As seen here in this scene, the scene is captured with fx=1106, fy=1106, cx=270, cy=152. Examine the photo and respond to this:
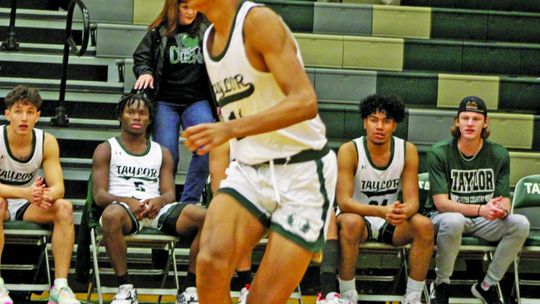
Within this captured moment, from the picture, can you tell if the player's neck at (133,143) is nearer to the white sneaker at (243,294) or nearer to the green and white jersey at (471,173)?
the white sneaker at (243,294)

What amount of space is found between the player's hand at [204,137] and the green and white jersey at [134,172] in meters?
2.72

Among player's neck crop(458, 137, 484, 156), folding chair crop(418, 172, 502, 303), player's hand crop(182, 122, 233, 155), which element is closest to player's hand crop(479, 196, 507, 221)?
folding chair crop(418, 172, 502, 303)

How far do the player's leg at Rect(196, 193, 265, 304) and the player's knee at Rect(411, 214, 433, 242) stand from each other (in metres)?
2.38

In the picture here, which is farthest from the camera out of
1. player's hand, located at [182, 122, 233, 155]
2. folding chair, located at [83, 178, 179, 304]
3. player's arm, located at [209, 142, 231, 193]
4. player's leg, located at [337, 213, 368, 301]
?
player's leg, located at [337, 213, 368, 301]

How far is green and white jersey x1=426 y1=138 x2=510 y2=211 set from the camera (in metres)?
6.55

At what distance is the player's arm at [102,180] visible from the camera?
605cm

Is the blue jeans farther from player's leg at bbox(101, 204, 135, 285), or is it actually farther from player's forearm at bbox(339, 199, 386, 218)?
player's forearm at bbox(339, 199, 386, 218)

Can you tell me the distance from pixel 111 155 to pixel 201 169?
20.6 inches

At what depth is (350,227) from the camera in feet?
20.0

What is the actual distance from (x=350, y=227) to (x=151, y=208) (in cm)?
110

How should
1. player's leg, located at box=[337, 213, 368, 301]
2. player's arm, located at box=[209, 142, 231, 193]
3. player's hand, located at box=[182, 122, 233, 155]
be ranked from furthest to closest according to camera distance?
player's leg, located at box=[337, 213, 368, 301] < player's arm, located at box=[209, 142, 231, 193] < player's hand, located at box=[182, 122, 233, 155]

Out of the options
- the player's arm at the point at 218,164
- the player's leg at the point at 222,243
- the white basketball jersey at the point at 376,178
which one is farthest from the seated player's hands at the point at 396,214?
the player's leg at the point at 222,243

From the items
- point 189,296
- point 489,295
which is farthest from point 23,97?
point 489,295

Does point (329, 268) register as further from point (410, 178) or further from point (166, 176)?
point (166, 176)
